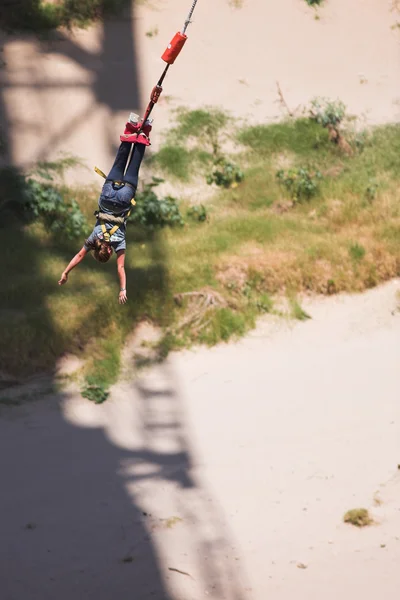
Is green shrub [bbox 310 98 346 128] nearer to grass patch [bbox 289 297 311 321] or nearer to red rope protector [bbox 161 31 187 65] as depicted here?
grass patch [bbox 289 297 311 321]

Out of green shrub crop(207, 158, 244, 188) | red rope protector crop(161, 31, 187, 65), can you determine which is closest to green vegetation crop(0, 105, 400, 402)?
green shrub crop(207, 158, 244, 188)

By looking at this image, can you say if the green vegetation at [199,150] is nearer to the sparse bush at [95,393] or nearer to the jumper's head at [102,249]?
the sparse bush at [95,393]

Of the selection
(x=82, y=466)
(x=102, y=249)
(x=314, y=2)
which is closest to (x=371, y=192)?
(x=314, y=2)

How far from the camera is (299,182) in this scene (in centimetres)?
1972

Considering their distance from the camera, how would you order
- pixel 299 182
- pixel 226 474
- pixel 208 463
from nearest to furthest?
1. pixel 226 474
2. pixel 208 463
3. pixel 299 182

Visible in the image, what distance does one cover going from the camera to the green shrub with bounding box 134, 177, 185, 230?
1881 cm

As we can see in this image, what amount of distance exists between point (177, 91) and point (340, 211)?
13.7 feet

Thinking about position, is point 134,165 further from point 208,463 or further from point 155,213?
A: point 155,213

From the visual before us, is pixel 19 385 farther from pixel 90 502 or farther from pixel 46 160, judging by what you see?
pixel 46 160

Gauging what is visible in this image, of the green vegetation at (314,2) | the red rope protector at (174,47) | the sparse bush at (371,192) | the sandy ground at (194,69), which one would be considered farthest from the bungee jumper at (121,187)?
the green vegetation at (314,2)

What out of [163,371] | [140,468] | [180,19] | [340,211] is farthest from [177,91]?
[140,468]

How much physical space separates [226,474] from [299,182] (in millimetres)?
6240

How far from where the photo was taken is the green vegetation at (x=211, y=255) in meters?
16.7

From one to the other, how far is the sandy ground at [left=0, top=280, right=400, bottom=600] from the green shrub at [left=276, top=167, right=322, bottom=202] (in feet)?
8.34
